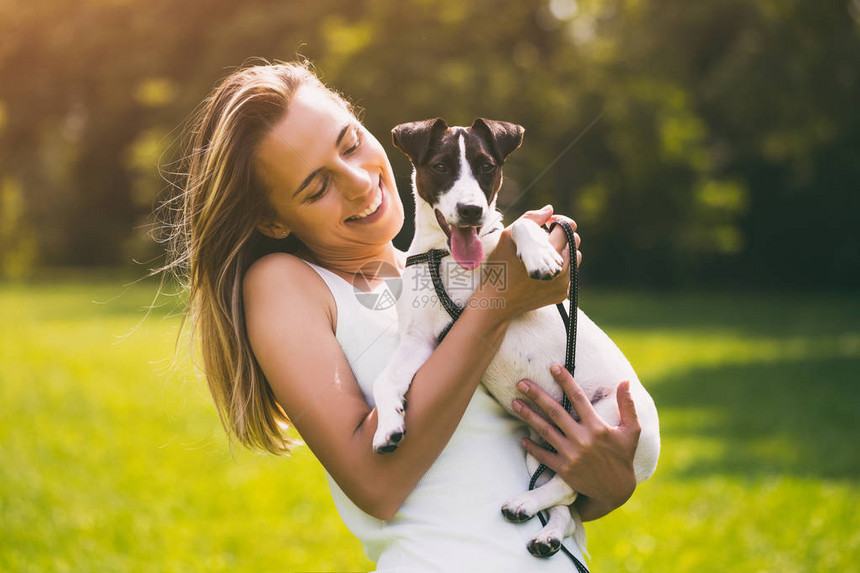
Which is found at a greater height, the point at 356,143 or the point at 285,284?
the point at 356,143

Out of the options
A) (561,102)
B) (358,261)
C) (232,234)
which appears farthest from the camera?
(561,102)

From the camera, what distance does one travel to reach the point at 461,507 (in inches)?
77.8

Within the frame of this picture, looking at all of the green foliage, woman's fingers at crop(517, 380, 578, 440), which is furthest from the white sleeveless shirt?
the green foliage

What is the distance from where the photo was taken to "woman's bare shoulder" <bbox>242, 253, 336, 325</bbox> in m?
2.18

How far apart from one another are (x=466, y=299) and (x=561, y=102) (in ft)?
44.7

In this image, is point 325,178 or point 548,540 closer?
point 548,540

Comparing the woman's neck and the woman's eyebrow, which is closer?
the woman's eyebrow

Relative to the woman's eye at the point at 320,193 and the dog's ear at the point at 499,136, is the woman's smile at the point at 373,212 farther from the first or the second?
the dog's ear at the point at 499,136

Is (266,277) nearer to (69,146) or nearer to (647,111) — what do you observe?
(647,111)

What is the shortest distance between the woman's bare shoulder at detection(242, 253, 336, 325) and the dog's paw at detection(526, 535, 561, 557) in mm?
838

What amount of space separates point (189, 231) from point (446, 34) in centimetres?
1691

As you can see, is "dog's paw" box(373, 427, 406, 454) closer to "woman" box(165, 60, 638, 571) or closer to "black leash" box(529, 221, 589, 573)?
"woman" box(165, 60, 638, 571)

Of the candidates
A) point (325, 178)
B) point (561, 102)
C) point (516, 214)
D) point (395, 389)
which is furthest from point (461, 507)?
point (561, 102)

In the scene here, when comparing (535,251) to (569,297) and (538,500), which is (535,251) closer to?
(569,297)
